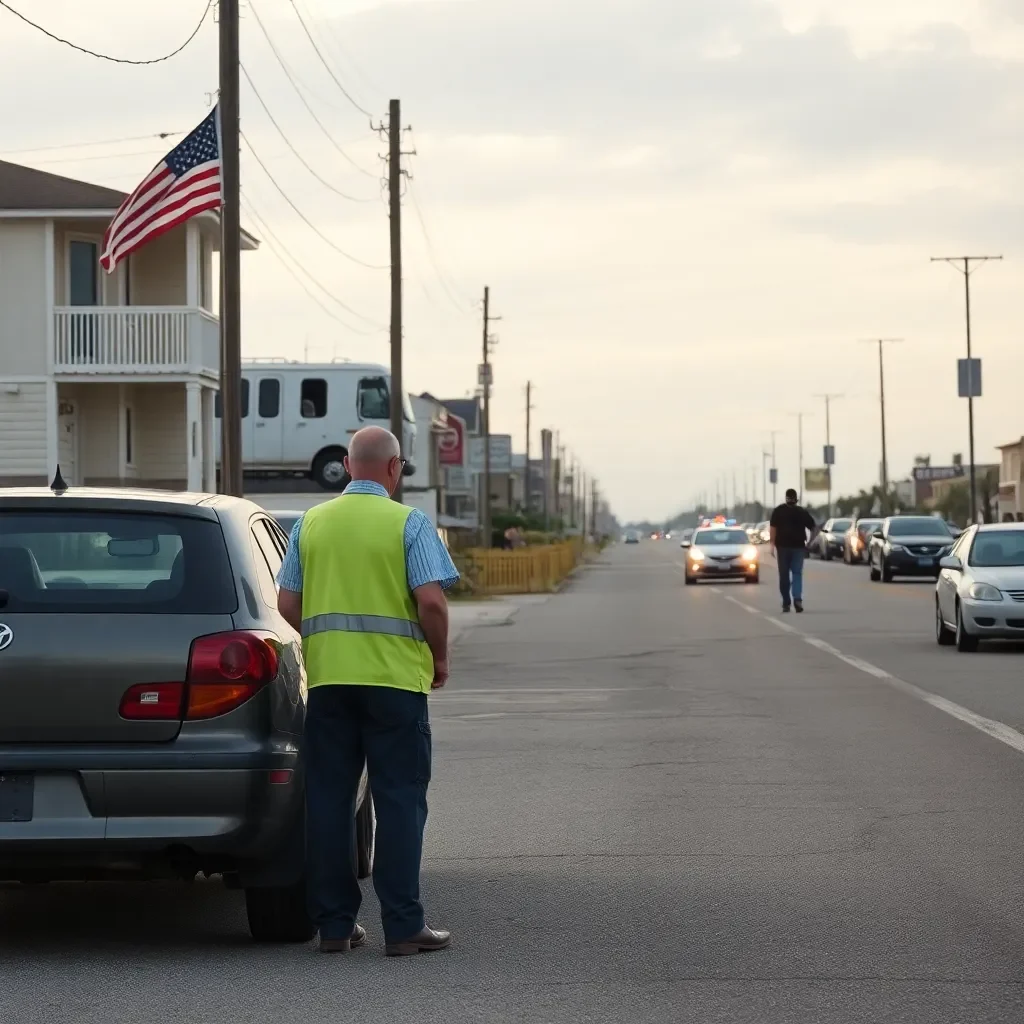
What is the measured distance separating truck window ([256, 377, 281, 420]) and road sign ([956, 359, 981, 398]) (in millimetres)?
33099

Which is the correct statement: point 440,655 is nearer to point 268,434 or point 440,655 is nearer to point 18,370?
point 18,370

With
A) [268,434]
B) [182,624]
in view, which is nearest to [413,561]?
[182,624]

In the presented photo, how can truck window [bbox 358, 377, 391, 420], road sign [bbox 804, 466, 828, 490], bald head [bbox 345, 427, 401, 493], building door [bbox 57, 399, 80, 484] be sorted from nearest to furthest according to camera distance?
bald head [bbox 345, 427, 401, 493] < building door [bbox 57, 399, 80, 484] < truck window [bbox 358, 377, 391, 420] < road sign [bbox 804, 466, 828, 490]

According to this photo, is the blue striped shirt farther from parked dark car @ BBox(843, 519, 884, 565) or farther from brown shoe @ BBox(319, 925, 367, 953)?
parked dark car @ BBox(843, 519, 884, 565)

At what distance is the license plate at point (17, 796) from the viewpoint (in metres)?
6.49

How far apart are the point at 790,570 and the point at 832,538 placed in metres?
38.0

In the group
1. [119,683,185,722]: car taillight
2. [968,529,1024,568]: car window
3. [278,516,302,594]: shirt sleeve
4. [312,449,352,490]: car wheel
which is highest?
[312,449,352,490]: car wheel

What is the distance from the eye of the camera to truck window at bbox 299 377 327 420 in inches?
1753

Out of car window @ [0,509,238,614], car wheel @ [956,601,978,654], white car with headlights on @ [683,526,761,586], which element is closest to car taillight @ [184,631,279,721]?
car window @ [0,509,238,614]

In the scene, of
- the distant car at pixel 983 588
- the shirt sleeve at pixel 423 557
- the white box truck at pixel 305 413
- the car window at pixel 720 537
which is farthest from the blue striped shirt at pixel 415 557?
the car window at pixel 720 537

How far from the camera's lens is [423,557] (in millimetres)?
6758

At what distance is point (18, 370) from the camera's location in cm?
3603

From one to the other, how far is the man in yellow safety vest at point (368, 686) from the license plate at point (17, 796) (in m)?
0.94

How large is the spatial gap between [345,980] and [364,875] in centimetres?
192
